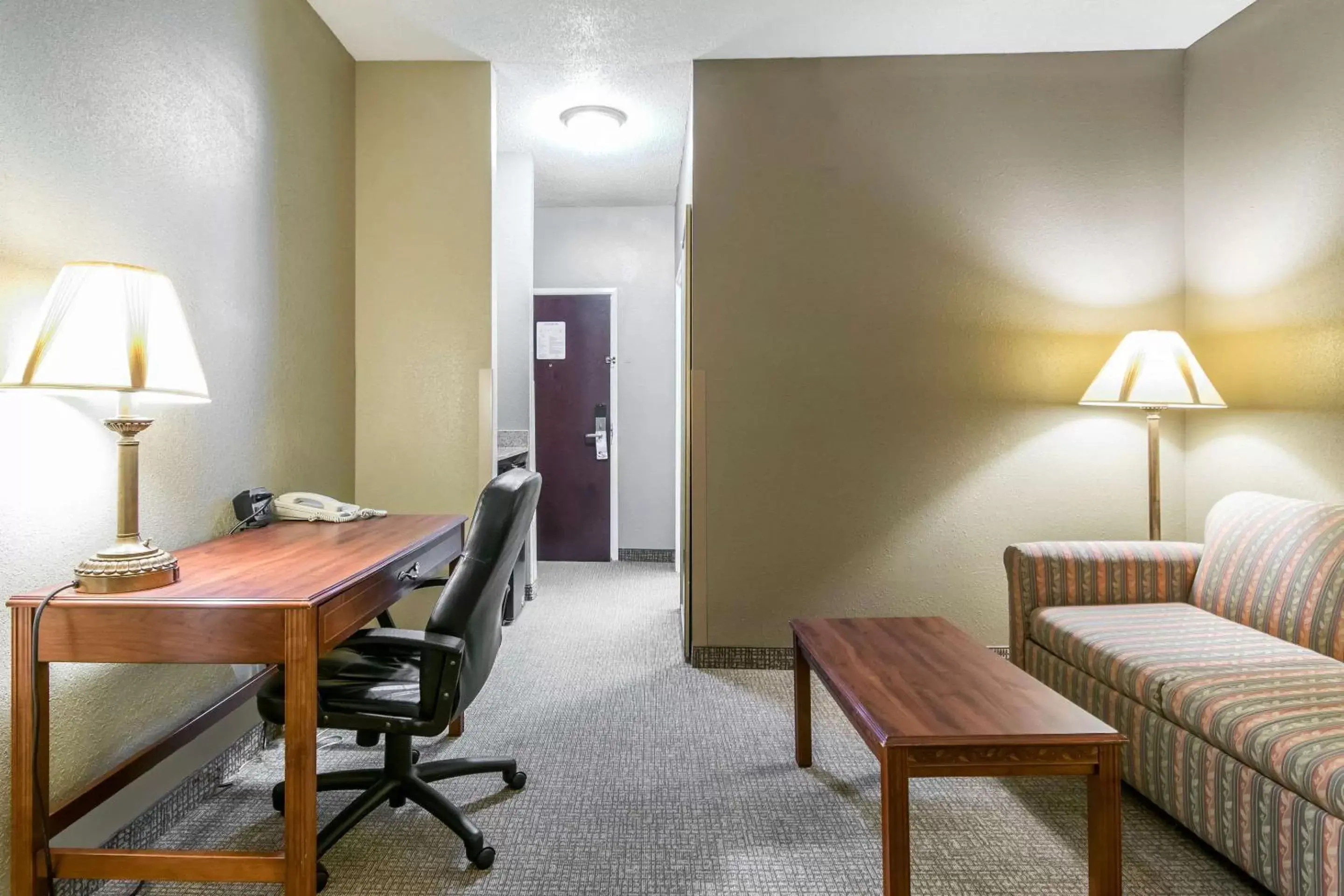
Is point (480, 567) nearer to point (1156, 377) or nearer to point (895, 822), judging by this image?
point (895, 822)

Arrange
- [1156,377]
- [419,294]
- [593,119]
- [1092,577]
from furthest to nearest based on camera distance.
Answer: [593,119] → [419,294] → [1156,377] → [1092,577]

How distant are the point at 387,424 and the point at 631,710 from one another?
1.54 meters

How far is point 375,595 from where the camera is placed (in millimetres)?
1694

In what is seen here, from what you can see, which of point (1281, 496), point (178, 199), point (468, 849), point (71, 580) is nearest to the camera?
point (71, 580)

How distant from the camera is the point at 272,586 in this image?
1.45 m

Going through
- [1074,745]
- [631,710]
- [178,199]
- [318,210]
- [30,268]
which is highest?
[318,210]

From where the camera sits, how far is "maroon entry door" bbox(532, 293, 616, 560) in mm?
5258

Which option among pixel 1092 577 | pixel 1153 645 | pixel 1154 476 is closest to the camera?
pixel 1153 645

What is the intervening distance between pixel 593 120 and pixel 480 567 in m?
2.69

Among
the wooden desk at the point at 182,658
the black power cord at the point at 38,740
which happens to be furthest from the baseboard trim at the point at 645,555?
the black power cord at the point at 38,740

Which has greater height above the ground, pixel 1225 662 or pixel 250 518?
pixel 250 518

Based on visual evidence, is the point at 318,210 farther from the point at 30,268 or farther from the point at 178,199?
the point at 30,268

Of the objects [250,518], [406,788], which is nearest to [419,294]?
[250,518]

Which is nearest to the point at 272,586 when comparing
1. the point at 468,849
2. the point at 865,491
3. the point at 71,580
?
the point at 71,580
